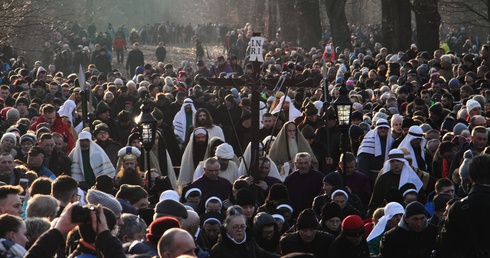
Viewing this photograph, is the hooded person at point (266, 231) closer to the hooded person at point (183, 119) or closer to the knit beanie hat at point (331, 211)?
the knit beanie hat at point (331, 211)

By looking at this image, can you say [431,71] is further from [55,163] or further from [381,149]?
[55,163]

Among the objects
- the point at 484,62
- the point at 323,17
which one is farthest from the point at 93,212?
the point at 323,17

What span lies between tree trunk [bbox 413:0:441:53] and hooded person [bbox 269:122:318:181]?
1628 centimetres

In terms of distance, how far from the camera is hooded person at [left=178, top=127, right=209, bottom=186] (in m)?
17.1

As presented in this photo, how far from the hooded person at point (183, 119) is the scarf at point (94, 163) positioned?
15.6ft

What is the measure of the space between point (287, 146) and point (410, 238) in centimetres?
662

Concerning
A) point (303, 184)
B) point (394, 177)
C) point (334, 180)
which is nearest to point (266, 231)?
point (334, 180)

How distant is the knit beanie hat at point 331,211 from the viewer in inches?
464

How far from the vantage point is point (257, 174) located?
569 inches

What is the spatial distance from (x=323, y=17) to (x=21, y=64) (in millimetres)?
42179

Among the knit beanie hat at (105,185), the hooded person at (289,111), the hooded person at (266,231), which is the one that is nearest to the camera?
the hooded person at (266,231)

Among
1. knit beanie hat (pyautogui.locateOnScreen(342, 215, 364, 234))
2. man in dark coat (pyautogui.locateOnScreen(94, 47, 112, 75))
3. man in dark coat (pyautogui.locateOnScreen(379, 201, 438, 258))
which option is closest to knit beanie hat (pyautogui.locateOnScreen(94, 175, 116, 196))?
knit beanie hat (pyautogui.locateOnScreen(342, 215, 364, 234))

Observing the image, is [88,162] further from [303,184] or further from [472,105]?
[472,105]

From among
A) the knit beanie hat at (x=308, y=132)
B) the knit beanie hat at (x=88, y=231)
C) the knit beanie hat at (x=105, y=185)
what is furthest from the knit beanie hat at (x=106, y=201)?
the knit beanie hat at (x=308, y=132)
